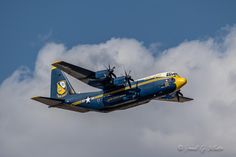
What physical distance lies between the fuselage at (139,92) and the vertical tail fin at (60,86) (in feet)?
20.8

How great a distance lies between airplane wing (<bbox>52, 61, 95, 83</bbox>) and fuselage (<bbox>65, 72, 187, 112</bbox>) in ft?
9.66

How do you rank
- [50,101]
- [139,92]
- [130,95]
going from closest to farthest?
[139,92]
[130,95]
[50,101]

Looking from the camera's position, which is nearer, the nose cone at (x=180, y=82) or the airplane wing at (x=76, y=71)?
the airplane wing at (x=76, y=71)

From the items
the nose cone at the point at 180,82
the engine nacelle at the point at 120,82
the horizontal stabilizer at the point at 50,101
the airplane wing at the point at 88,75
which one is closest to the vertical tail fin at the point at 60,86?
the horizontal stabilizer at the point at 50,101

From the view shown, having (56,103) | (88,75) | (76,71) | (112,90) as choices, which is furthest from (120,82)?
(56,103)

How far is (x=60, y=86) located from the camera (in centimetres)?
7469

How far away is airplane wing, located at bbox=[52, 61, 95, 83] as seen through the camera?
65000mm

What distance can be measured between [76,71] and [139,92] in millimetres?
8314

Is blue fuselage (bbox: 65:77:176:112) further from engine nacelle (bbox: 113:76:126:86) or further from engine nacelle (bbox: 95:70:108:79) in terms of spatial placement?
engine nacelle (bbox: 95:70:108:79)

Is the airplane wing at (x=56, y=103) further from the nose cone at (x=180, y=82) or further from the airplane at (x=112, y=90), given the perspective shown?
the nose cone at (x=180, y=82)

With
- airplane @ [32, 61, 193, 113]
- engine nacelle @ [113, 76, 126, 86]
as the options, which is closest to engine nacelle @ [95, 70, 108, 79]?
airplane @ [32, 61, 193, 113]

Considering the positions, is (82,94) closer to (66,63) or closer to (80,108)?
(80,108)

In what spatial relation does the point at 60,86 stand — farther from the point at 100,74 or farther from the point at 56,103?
the point at 100,74

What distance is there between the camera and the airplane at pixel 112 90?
65688 mm
